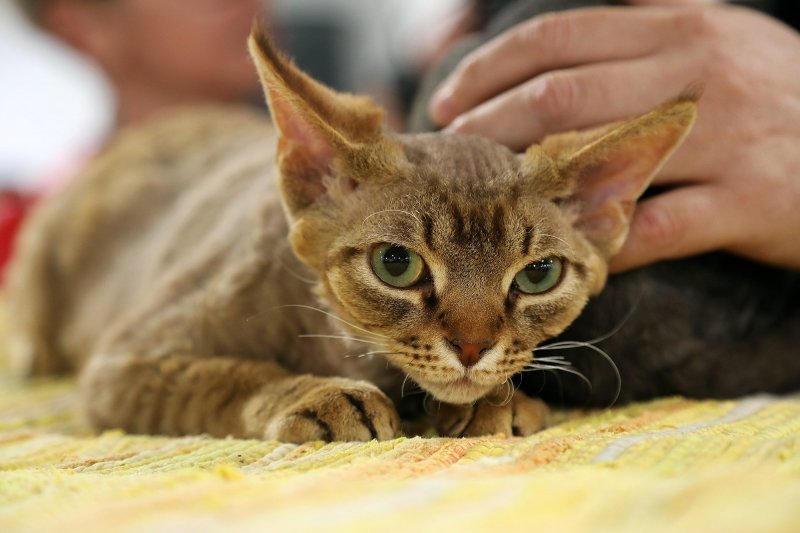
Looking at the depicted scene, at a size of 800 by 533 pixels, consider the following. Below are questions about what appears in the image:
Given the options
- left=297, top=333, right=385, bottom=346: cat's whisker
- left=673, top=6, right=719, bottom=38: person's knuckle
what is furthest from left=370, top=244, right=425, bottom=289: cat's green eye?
left=673, top=6, right=719, bottom=38: person's knuckle

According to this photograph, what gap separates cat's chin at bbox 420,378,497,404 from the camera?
48.4 inches

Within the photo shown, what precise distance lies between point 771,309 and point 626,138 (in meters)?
0.65

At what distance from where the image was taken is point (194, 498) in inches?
32.5

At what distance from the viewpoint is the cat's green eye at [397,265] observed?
4.13 ft

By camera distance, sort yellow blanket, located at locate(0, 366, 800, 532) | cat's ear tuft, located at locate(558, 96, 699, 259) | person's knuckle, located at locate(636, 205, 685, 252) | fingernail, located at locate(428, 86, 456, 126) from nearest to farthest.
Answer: yellow blanket, located at locate(0, 366, 800, 532) → cat's ear tuft, located at locate(558, 96, 699, 259) → person's knuckle, located at locate(636, 205, 685, 252) → fingernail, located at locate(428, 86, 456, 126)

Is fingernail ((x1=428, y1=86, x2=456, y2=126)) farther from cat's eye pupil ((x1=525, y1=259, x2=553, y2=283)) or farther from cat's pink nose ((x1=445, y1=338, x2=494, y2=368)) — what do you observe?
cat's pink nose ((x1=445, y1=338, x2=494, y2=368))

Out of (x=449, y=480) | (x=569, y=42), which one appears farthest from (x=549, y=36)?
(x=449, y=480)

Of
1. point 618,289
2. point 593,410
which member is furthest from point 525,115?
point 593,410

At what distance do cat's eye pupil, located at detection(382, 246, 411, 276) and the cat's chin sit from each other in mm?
205

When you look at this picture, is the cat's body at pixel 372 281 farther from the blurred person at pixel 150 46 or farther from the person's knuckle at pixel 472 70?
the blurred person at pixel 150 46

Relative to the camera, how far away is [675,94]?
1501mm

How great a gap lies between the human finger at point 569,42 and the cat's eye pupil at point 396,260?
0.52 m

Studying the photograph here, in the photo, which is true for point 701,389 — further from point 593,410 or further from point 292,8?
point 292,8

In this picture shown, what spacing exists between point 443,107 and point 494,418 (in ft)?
2.45
